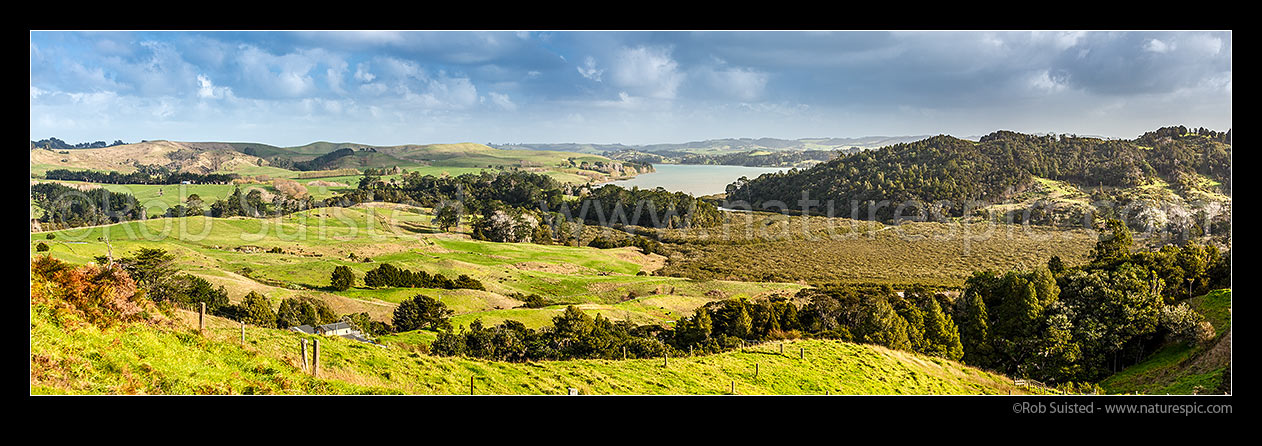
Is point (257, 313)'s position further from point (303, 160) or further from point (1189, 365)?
point (303, 160)

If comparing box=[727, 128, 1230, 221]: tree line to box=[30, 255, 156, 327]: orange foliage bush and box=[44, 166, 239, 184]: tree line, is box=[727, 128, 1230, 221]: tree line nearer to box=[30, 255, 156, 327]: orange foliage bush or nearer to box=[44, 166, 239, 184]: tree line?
box=[30, 255, 156, 327]: orange foliage bush

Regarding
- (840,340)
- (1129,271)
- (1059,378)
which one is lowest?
(1059,378)

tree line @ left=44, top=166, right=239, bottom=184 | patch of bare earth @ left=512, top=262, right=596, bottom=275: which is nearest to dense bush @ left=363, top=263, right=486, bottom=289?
patch of bare earth @ left=512, top=262, right=596, bottom=275

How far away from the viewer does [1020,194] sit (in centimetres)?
7838

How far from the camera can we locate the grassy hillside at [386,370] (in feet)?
18.0

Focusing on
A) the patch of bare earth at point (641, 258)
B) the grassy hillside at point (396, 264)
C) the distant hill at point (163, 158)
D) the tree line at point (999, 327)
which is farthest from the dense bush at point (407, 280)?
the distant hill at point (163, 158)

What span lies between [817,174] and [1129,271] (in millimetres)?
80335

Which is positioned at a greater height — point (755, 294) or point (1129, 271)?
point (1129, 271)

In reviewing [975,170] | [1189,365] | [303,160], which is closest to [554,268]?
[1189,365]

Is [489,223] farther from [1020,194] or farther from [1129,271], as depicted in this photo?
[1020,194]

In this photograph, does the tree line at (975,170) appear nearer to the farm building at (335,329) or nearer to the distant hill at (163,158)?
the farm building at (335,329)

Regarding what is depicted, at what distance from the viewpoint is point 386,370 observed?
8.30 m

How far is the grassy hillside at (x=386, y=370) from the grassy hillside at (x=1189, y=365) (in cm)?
316
